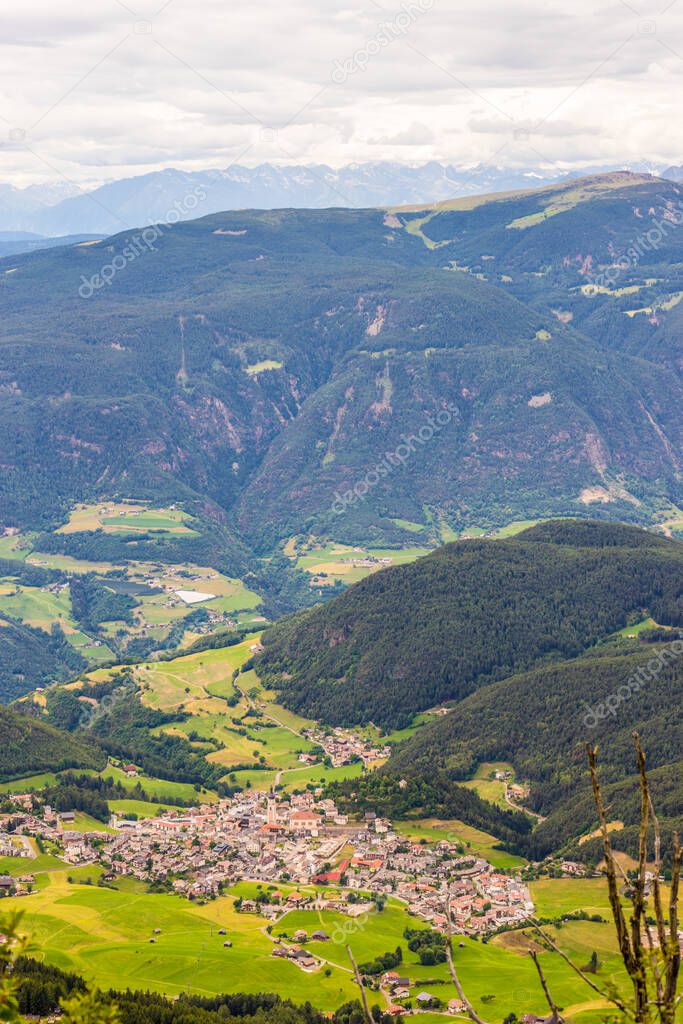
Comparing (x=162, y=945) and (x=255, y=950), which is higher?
(x=255, y=950)

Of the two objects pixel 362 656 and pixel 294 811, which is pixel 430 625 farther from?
pixel 294 811

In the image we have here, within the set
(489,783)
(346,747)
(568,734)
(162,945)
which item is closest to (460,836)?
(489,783)

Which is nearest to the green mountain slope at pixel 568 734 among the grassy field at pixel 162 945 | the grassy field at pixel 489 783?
the grassy field at pixel 489 783

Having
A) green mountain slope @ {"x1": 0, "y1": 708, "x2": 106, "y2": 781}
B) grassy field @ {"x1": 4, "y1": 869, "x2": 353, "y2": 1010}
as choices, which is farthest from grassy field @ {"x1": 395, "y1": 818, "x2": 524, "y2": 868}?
green mountain slope @ {"x1": 0, "y1": 708, "x2": 106, "y2": 781}

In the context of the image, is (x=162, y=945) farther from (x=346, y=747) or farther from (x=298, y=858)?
(x=346, y=747)

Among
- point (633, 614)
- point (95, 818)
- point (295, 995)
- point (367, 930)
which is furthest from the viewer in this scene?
point (633, 614)

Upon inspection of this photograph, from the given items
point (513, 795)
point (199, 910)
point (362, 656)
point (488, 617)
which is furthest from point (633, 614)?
point (199, 910)
